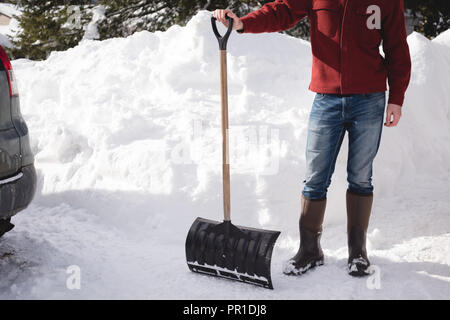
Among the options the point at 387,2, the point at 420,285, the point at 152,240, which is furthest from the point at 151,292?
the point at 387,2

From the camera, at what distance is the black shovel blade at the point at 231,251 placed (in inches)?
123

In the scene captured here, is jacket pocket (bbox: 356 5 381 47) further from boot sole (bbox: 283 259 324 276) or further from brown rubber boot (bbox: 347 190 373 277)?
boot sole (bbox: 283 259 324 276)

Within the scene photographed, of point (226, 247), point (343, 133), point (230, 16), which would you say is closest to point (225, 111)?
point (230, 16)

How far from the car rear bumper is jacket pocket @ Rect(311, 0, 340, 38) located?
213 centimetres

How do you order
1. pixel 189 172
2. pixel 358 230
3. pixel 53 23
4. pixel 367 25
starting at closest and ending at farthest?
pixel 367 25, pixel 358 230, pixel 189 172, pixel 53 23

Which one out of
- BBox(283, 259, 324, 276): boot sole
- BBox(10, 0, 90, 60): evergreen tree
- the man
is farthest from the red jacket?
BBox(10, 0, 90, 60): evergreen tree

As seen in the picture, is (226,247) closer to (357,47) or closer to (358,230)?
(358,230)

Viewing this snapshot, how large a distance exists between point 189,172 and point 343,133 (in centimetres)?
172

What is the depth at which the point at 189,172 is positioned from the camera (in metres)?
4.52

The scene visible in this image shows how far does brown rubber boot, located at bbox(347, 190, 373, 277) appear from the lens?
10.8ft

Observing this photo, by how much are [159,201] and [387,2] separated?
249cm

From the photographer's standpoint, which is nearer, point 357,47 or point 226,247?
point 357,47

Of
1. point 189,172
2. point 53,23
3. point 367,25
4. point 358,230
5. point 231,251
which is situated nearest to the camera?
point 367,25

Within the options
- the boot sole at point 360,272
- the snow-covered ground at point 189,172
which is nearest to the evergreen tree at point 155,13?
the snow-covered ground at point 189,172
